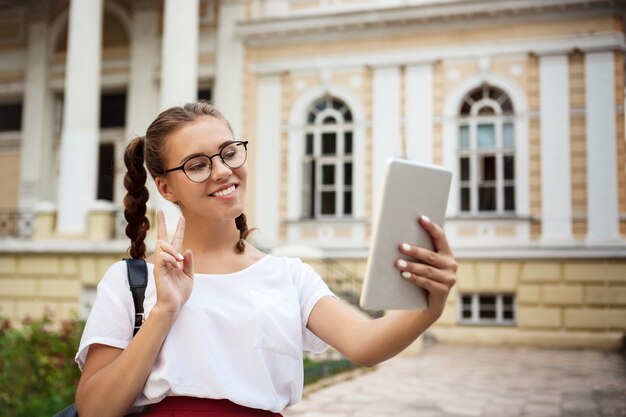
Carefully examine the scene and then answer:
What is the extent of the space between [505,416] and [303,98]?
1033cm

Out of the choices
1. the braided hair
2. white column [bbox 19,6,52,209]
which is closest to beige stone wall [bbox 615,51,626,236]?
white column [bbox 19,6,52,209]

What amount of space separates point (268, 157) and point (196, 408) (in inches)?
560

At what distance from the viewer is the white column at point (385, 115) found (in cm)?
1529

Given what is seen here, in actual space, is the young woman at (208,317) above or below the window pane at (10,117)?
below

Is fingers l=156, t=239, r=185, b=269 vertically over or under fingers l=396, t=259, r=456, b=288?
over

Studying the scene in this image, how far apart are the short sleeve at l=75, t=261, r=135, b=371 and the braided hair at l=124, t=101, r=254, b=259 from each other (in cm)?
23

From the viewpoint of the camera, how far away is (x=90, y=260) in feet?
45.2

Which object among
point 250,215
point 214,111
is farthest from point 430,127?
point 214,111

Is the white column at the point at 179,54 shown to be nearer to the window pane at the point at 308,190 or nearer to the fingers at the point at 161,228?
the window pane at the point at 308,190

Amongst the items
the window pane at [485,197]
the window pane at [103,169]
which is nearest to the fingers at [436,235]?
the window pane at [485,197]

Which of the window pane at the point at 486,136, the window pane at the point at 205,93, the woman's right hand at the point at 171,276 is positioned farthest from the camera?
the window pane at the point at 205,93

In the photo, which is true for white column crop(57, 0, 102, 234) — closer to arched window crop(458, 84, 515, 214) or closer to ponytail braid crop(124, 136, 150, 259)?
arched window crop(458, 84, 515, 214)

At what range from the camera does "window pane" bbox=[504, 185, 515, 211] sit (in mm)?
14633

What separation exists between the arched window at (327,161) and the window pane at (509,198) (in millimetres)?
3408
